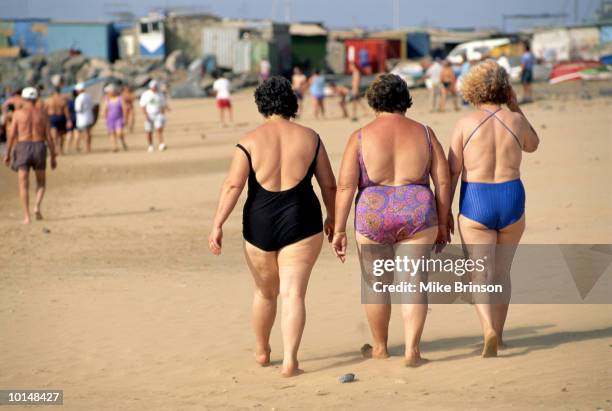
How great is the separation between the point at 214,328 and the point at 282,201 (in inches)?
80.2

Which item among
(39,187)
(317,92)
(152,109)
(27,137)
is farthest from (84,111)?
Answer: (27,137)

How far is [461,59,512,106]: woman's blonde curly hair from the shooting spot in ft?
21.2

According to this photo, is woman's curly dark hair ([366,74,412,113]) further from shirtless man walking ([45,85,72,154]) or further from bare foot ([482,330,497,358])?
shirtless man walking ([45,85,72,154])

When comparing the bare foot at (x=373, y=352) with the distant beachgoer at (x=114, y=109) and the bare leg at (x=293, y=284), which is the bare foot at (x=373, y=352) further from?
the distant beachgoer at (x=114, y=109)

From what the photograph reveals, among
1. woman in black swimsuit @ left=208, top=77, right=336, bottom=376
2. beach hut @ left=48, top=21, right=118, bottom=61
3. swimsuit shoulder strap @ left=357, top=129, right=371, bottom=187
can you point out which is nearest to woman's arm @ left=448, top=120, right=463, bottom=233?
swimsuit shoulder strap @ left=357, top=129, right=371, bottom=187

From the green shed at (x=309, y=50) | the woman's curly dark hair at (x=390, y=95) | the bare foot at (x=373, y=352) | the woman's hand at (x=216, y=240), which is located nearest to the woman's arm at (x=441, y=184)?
the woman's curly dark hair at (x=390, y=95)

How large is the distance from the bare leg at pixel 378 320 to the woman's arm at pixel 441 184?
430 millimetres

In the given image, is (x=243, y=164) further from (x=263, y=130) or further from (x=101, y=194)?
(x=101, y=194)

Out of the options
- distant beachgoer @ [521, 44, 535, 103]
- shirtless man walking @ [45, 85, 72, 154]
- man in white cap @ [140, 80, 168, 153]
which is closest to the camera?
shirtless man walking @ [45, 85, 72, 154]

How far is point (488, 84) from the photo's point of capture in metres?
6.47

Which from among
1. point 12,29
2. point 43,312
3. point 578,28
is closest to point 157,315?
point 43,312

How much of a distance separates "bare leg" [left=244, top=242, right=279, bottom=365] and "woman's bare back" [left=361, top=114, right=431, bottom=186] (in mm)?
795

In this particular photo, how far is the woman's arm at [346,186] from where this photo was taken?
6270 millimetres

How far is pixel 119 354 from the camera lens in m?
7.28
